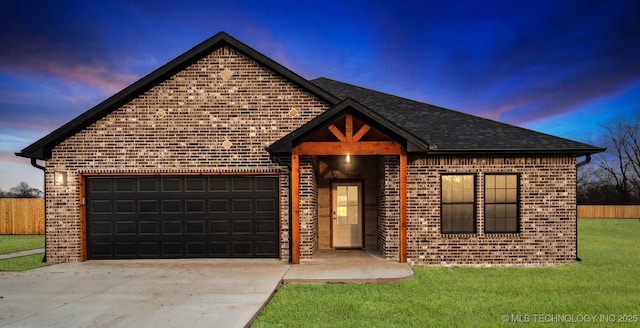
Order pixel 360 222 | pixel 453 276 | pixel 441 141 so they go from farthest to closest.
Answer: pixel 360 222 → pixel 441 141 → pixel 453 276

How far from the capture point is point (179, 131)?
35.6 ft

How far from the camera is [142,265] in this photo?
10.2 meters

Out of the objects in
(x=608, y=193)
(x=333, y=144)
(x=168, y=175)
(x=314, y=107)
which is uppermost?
(x=314, y=107)

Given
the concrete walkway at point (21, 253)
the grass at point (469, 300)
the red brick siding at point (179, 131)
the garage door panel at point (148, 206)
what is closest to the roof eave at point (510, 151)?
the grass at point (469, 300)

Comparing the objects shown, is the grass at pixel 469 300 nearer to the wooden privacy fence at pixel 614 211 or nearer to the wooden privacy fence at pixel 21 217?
the wooden privacy fence at pixel 21 217

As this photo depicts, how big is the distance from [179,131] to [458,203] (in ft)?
27.3

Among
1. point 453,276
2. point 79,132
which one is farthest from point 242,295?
point 79,132

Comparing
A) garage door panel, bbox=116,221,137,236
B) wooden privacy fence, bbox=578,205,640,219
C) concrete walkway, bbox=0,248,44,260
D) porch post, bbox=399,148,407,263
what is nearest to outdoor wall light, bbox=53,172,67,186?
garage door panel, bbox=116,221,137,236

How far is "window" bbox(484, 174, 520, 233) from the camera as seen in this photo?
10695 millimetres

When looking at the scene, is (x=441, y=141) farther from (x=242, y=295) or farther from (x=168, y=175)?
(x=168, y=175)

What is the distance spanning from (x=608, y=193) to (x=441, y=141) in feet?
143

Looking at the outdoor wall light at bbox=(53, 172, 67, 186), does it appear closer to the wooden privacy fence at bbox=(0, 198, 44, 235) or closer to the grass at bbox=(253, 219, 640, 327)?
the grass at bbox=(253, 219, 640, 327)

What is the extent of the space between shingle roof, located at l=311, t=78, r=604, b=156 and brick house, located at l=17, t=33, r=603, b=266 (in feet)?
0.31

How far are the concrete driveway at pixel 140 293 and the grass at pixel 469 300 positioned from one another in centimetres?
73
